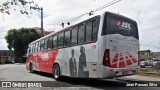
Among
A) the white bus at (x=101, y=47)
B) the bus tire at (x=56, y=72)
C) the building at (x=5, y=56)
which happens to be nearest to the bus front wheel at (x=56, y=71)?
the bus tire at (x=56, y=72)

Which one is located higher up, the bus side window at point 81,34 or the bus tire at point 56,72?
the bus side window at point 81,34

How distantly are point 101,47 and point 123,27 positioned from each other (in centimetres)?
180

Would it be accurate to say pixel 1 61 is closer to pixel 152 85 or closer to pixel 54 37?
pixel 54 37

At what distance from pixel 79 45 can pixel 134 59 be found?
275 centimetres

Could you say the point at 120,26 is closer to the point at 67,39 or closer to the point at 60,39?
the point at 67,39

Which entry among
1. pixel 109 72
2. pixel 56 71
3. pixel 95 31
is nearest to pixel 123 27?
pixel 95 31

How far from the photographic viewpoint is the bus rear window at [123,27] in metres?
11.1

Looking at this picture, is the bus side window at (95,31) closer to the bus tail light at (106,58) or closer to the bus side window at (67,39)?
the bus tail light at (106,58)

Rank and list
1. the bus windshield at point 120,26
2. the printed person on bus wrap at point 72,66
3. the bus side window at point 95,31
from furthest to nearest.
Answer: the printed person on bus wrap at point 72,66 < the bus side window at point 95,31 < the bus windshield at point 120,26

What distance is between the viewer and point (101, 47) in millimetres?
10625

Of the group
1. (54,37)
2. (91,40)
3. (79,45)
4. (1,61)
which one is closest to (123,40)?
(91,40)

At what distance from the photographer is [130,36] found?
11.9m

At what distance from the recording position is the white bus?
10680mm

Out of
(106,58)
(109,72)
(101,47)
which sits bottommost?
(109,72)
